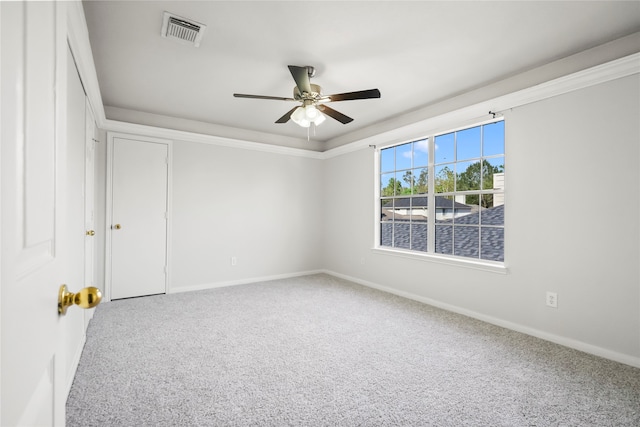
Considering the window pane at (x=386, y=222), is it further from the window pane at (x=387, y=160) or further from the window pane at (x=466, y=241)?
the window pane at (x=466, y=241)

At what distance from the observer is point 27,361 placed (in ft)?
1.68

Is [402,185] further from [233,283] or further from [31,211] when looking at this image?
[31,211]

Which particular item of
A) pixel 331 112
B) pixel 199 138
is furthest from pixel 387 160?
pixel 199 138

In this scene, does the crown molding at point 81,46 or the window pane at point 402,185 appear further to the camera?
the window pane at point 402,185

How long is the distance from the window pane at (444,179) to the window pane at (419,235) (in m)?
0.45

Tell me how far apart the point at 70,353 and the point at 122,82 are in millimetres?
2681

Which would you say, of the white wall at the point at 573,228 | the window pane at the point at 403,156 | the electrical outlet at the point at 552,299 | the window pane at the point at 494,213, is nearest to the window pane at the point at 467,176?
the window pane at the point at 494,213

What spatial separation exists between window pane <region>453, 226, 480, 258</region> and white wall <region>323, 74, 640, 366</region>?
23 cm

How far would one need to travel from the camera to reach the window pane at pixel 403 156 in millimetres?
4434

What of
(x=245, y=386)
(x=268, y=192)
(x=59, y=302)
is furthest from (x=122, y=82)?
(x=59, y=302)

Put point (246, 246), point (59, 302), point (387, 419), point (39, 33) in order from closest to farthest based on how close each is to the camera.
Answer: point (39, 33) < point (59, 302) < point (387, 419) < point (246, 246)

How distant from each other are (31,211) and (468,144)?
3.95 meters

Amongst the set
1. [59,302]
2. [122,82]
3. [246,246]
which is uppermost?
[122,82]

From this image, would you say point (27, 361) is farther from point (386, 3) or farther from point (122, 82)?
point (122, 82)
